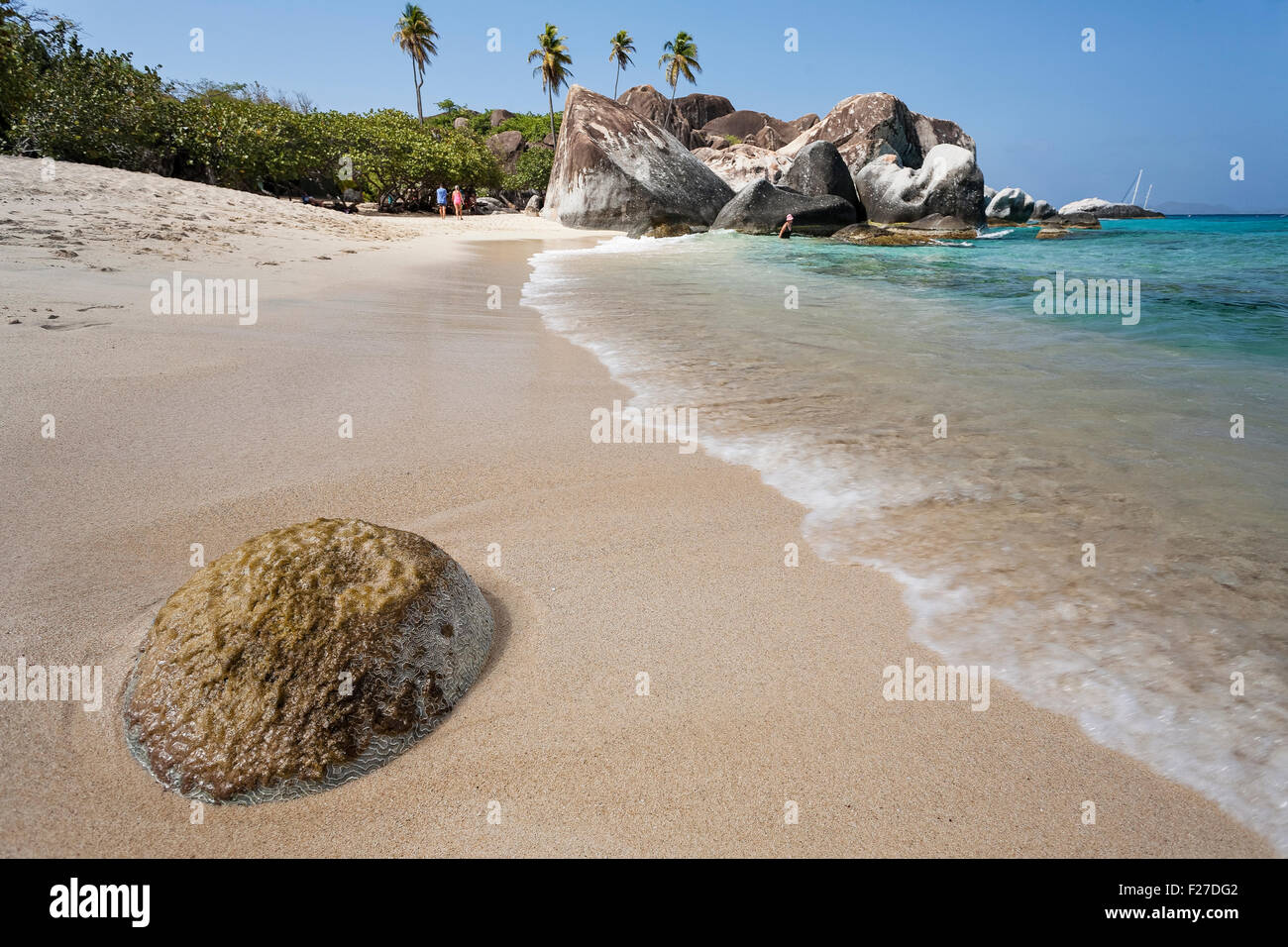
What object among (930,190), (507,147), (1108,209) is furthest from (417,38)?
(1108,209)

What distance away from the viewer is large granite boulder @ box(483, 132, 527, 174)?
45.4 m

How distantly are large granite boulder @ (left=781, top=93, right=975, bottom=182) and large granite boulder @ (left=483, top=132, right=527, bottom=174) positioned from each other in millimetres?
18358

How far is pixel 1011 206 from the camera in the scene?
4516 centimetres

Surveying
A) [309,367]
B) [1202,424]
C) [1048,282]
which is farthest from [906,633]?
[1048,282]

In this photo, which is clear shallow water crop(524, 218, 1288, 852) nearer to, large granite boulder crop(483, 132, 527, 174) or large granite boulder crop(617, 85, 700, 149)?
large granite boulder crop(483, 132, 527, 174)

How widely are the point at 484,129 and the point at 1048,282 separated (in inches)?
1936

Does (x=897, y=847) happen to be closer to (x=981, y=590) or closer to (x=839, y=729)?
Answer: (x=839, y=729)

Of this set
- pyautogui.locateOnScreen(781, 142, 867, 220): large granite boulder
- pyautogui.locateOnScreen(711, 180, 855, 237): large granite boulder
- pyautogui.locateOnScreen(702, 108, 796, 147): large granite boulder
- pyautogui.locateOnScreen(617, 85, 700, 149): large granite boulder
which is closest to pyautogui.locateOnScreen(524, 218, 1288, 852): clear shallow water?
pyautogui.locateOnScreen(711, 180, 855, 237): large granite boulder

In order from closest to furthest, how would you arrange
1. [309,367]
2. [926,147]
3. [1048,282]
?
[309,367], [1048,282], [926,147]

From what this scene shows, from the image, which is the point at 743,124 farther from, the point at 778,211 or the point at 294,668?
the point at 294,668

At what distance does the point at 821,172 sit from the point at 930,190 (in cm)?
584
